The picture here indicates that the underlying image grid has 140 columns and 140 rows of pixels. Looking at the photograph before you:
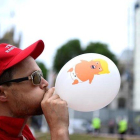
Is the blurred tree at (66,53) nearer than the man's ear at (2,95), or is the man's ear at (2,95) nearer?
the man's ear at (2,95)

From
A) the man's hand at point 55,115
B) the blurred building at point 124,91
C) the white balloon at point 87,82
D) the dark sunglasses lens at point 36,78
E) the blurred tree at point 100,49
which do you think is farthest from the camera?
the blurred building at point 124,91

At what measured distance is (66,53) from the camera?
125 ft

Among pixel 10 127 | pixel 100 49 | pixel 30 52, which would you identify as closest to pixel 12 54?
pixel 30 52

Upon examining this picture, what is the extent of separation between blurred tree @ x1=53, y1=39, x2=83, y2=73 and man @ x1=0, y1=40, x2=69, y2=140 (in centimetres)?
3621

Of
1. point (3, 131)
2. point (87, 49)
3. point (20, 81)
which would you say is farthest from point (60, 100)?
point (87, 49)

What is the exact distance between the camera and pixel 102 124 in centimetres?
2217

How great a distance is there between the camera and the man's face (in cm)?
162

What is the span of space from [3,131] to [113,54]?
3757 cm

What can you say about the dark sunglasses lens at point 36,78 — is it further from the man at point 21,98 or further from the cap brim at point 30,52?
the cap brim at point 30,52

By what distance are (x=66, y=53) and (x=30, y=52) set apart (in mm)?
36430

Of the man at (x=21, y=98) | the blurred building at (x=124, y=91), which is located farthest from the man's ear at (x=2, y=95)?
the blurred building at (x=124, y=91)

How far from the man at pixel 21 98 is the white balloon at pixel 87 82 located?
5.0 inches

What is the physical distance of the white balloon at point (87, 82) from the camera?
176cm

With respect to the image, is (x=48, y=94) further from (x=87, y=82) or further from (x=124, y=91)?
(x=124, y=91)
